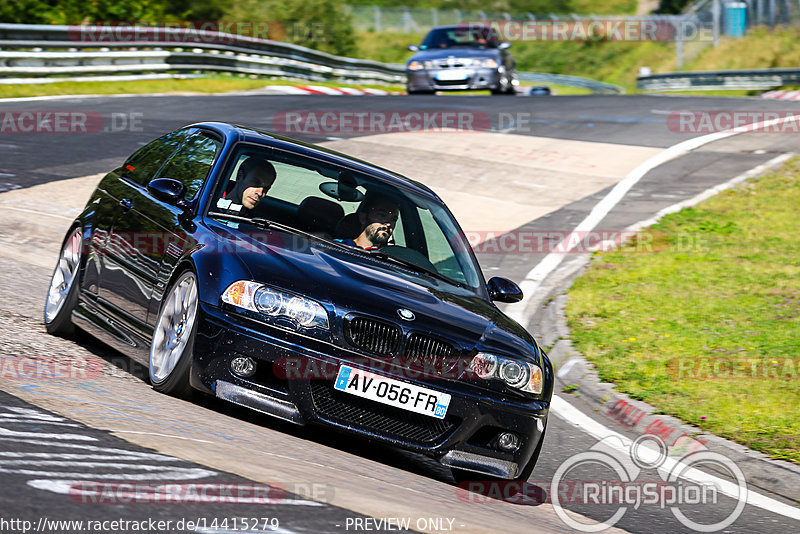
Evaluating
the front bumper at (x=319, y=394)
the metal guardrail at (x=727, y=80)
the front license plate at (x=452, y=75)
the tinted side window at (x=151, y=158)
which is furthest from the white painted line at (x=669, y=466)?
the metal guardrail at (x=727, y=80)

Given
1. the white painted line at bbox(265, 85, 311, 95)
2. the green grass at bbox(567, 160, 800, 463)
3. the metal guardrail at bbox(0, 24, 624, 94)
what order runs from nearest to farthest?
A: the green grass at bbox(567, 160, 800, 463) → the metal guardrail at bbox(0, 24, 624, 94) → the white painted line at bbox(265, 85, 311, 95)

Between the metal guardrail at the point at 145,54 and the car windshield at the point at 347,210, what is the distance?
56.4ft

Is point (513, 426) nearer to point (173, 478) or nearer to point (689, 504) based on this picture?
point (689, 504)

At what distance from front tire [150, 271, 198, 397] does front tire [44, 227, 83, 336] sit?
1.36 metres

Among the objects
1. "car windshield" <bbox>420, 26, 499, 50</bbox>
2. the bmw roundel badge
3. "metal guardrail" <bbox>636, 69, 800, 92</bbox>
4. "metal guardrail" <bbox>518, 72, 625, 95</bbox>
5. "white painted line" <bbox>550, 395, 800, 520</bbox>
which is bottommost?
"metal guardrail" <bbox>518, 72, 625, 95</bbox>

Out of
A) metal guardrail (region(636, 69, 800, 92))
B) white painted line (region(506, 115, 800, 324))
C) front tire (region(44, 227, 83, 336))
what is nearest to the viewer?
front tire (region(44, 227, 83, 336))

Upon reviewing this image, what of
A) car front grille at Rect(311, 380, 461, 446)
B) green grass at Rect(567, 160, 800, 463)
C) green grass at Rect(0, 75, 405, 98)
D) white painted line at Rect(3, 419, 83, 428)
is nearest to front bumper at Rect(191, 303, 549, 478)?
car front grille at Rect(311, 380, 461, 446)

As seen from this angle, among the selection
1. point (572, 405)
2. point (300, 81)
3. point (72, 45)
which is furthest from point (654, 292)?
point (300, 81)

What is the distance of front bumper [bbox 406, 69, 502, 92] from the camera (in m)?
26.6

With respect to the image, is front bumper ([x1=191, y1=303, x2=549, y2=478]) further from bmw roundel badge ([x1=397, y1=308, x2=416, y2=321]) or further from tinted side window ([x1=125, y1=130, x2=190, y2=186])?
tinted side window ([x1=125, y1=130, x2=190, y2=186])

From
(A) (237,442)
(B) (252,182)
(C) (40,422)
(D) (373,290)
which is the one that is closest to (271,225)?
(B) (252,182)

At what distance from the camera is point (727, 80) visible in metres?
35.1

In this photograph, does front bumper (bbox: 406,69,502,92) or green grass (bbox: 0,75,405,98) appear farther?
front bumper (bbox: 406,69,502,92)

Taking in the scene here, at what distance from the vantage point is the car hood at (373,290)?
18.4 ft
